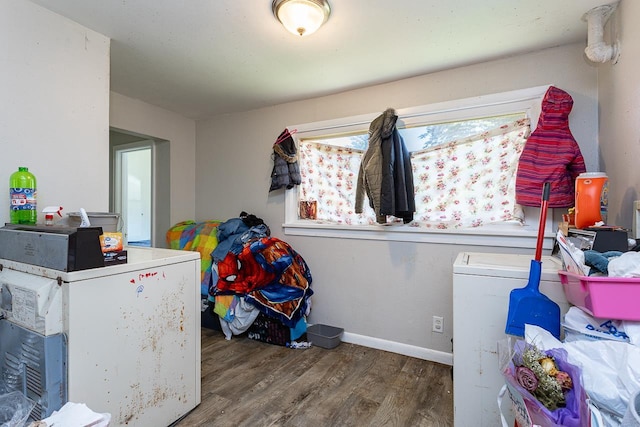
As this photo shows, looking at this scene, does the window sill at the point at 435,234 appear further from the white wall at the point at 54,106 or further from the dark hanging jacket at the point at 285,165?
the white wall at the point at 54,106

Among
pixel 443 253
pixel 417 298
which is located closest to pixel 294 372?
pixel 417 298

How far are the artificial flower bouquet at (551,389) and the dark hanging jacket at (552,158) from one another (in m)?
1.36

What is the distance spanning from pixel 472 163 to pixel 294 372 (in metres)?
1.99

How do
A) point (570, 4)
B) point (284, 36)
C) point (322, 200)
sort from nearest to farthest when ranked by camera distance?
1. point (570, 4)
2. point (284, 36)
3. point (322, 200)

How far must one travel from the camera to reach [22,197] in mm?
1465

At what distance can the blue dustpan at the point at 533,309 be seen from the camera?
111 cm

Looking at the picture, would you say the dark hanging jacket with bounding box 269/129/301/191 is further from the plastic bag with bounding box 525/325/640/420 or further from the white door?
the plastic bag with bounding box 525/325/640/420

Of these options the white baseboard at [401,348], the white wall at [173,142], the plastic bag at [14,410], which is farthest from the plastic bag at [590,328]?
the white wall at [173,142]

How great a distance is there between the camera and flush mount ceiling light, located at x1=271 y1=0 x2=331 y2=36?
1506 mm

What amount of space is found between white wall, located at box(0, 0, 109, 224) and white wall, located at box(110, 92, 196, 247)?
1.13 meters

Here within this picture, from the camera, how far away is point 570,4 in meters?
1.56

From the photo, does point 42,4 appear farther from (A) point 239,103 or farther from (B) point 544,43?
(B) point 544,43

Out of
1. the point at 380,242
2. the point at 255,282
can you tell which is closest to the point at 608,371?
the point at 380,242

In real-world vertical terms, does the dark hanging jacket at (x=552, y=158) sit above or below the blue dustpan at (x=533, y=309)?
above
